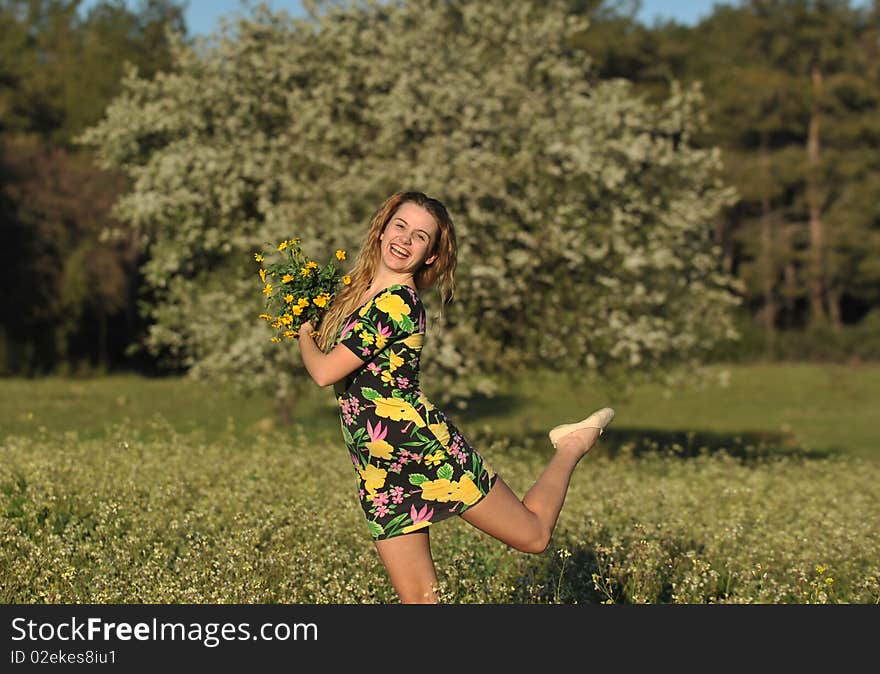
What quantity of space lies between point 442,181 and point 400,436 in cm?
1189

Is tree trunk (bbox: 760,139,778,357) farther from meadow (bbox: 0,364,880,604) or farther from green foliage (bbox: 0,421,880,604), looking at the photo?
green foliage (bbox: 0,421,880,604)

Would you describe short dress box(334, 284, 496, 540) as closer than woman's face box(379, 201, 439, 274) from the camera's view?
Yes

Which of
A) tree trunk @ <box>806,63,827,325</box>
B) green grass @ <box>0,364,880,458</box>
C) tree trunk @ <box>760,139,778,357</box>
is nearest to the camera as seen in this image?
green grass @ <box>0,364,880,458</box>

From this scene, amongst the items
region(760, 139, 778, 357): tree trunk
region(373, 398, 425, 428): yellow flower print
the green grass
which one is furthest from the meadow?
region(760, 139, 778, 357): tree trunk

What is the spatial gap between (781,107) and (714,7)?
43.2ft

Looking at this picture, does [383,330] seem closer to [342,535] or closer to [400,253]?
[400,253]

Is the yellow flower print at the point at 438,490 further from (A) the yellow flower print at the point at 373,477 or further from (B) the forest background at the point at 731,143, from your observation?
(B) the forest background at the point at 731,143

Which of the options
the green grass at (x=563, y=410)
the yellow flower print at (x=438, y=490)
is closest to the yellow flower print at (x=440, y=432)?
the yellow flower print at (x=438, y=490)

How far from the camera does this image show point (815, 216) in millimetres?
64312

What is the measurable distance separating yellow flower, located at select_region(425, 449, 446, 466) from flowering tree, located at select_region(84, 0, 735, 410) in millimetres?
11237

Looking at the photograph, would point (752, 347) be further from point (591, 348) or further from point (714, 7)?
point (591, 348)

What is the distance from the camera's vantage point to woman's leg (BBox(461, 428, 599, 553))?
581cm

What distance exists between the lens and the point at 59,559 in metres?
7.66

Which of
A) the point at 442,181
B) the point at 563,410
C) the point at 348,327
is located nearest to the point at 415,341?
the point at 348,327
